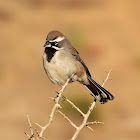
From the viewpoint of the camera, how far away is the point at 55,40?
5.87m

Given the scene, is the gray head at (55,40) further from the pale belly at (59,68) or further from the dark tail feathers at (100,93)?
the dark tail feathers at (100,93)

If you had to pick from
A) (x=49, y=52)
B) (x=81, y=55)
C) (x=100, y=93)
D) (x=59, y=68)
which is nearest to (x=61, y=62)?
(x=59, y=68)

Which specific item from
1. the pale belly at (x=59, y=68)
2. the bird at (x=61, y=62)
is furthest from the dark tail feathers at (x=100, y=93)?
the pale belly at (x=59, y=68)

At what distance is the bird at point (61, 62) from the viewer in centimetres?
582

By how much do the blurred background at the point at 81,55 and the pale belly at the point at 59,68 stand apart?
3699mm

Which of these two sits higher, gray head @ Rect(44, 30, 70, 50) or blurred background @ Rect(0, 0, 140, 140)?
blurred background @ Rect(0, 0, 140, 140)

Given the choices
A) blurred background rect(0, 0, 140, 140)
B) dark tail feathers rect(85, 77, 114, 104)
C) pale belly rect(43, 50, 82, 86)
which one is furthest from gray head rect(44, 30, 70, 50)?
blurred background rect(0, 0, 140, 140)

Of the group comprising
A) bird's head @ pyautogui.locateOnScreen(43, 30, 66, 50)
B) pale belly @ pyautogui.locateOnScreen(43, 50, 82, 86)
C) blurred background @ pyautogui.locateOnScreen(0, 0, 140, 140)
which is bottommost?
pale belly @ pyautogui.locateOnScreen(43, 50, 82, 86)

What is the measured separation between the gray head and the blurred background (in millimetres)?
3853

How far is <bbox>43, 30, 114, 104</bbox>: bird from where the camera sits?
5.82 m

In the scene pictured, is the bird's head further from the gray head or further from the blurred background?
the blurred background
